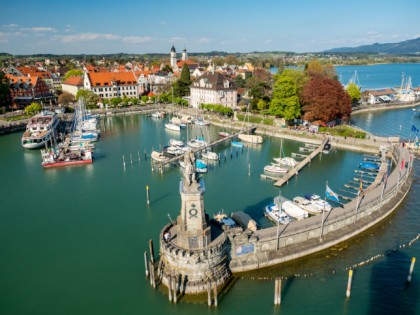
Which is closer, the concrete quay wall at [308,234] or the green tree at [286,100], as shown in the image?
the concrete quay wall at [308,234]

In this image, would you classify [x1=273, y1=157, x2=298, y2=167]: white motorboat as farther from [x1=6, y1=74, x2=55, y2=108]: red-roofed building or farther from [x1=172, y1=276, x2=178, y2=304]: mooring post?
[x1=6, y1=74, x2=55, y2=108]: red-roofed building

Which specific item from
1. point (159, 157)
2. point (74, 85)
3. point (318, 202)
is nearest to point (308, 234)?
point (318, 202)

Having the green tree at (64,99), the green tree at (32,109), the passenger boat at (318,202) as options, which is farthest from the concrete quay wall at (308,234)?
the green tree at (64,99)

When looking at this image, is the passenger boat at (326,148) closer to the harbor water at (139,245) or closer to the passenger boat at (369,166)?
the harbor water at (139,245)

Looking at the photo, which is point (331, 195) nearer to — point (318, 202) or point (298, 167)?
point (318, 202)

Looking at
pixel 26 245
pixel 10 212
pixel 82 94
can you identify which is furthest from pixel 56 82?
pixel 26 245

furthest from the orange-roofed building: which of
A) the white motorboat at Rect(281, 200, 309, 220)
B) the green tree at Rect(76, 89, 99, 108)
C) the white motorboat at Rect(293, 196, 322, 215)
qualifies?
the white motorboat at Rect(281, 200, 309, 220)

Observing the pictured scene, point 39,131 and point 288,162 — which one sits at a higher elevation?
point 39,131
